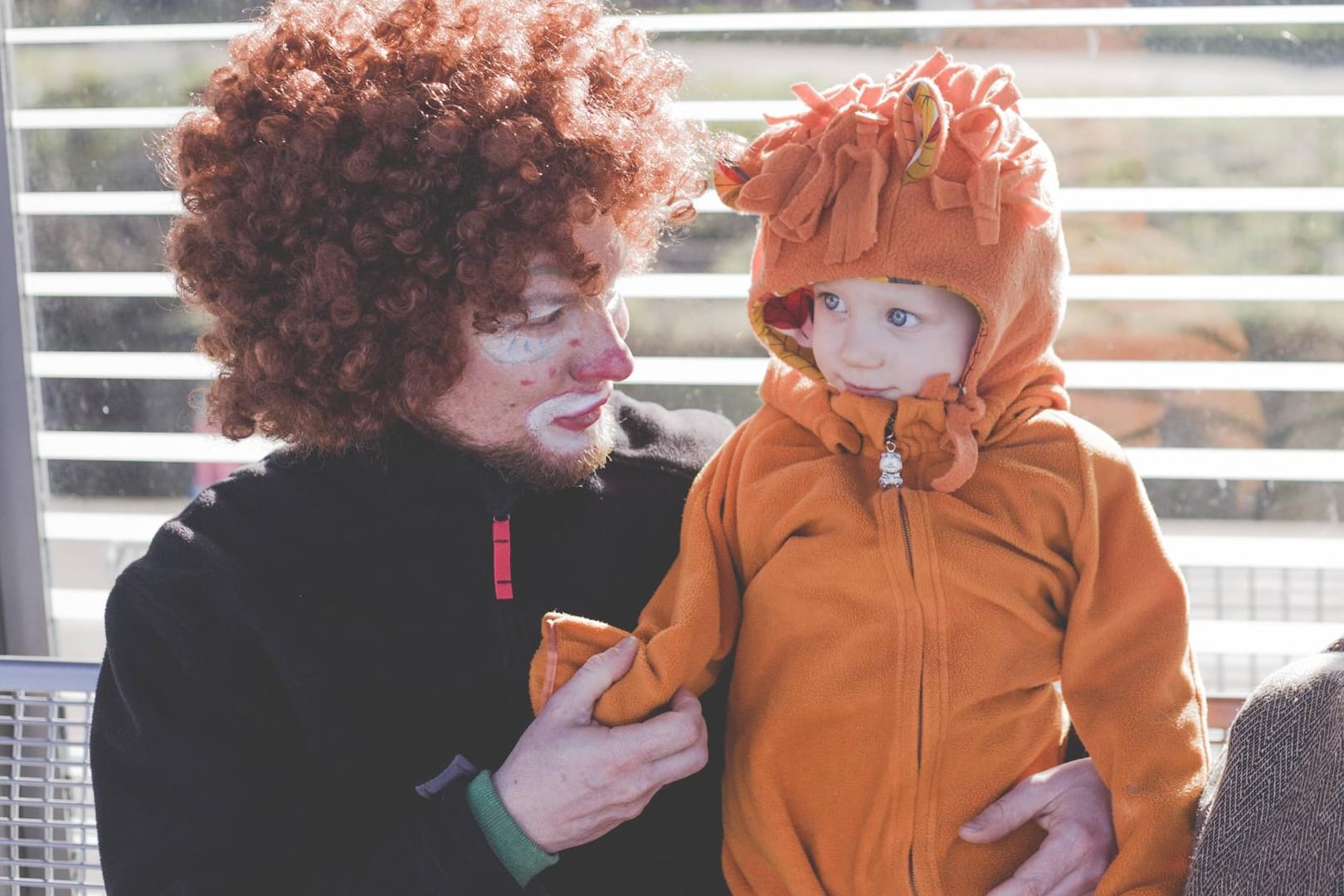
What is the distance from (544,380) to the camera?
5.62 feet

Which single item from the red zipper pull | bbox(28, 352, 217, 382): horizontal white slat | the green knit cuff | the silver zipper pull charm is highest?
the silver zipper pull charm

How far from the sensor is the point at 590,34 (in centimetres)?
181

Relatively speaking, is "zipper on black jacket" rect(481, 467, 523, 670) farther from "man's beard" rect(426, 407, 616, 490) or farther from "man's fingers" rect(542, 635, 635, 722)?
"man's fingers" rect(542, 635, 635, 722)

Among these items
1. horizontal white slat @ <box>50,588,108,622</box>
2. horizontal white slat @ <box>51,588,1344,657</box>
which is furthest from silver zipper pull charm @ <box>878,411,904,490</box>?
horizontal white slat @ <box>50,588,108,622</box>

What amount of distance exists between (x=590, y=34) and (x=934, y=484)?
32.4 inches

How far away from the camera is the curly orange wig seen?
1.63 m

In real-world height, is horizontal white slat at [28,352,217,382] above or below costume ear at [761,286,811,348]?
below

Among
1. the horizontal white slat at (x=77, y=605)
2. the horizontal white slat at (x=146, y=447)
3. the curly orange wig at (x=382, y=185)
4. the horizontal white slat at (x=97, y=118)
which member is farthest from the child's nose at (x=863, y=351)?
the horizontal white slat at (x=77, y=605)

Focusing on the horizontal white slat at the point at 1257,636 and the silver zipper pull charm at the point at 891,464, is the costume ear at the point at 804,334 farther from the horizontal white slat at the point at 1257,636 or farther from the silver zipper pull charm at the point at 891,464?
the horizontal white slat at the point at 1257,636

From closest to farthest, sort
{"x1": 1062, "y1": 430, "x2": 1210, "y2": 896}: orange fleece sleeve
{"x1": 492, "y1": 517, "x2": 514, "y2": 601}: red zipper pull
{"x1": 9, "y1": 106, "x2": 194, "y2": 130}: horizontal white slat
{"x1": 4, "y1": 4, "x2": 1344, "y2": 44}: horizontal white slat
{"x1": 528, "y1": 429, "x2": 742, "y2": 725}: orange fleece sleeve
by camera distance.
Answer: {"x1": 1062, "y1": 430, "x2": 1210, "y2": 896}: orange fleece sleeve
{"x1": 528, "y1": 429, "x2": 742, "y2": 725}: orange fleece sleeve
{"x1": 492, "y1": 517, "x2": 514, "y2": 601}: red zipper pull
{"x1": 4, "y1": 4, "x2": 1344, "y2": 44}: horizontal white slat
{"x1": 9, "y1": 106, "x2": 194, "y2": 130}: horizontal white slat

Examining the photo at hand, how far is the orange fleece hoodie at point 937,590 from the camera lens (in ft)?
4.99

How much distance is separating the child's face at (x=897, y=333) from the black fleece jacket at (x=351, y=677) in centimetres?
43

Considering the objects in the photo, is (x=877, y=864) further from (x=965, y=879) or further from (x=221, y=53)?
(x=221, y=53)

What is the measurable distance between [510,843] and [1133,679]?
81 cm
